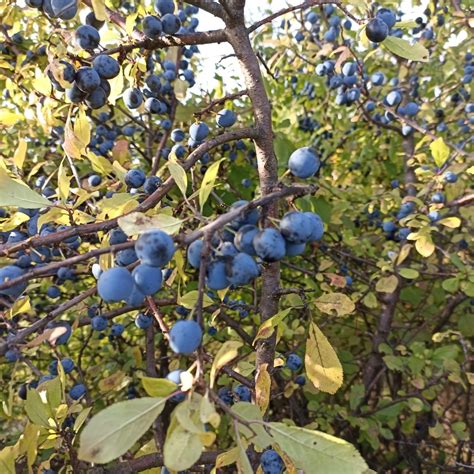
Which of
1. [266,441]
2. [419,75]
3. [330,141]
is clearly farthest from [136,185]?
[419,75]

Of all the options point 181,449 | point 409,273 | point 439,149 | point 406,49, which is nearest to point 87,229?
point 181,449

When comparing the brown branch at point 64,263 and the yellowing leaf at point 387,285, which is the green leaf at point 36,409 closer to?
the brown branch at point 64,263

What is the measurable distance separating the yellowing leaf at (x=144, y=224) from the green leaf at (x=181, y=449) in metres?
0.29

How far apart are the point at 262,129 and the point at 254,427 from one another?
0.60 metres

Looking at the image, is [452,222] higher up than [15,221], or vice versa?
[15,221]

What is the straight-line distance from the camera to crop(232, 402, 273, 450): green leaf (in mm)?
828

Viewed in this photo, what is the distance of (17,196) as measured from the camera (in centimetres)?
96

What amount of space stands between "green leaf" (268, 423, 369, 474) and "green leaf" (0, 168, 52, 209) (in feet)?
1.96

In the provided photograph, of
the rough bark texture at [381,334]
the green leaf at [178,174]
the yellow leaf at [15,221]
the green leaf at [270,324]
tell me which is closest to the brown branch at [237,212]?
the green leaf at [178,174]

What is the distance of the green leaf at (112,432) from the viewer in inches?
26.8

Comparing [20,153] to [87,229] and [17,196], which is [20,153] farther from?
[87,229]

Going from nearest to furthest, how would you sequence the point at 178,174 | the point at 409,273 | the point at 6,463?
the point at 178,174
the point at 6,463
the point at 409,273

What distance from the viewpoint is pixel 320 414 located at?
100 inches

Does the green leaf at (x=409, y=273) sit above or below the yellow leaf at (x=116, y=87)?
below
